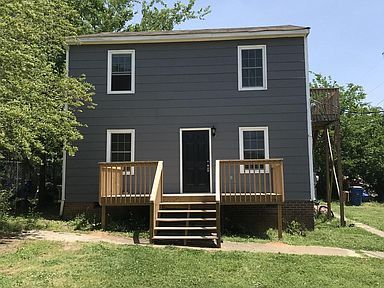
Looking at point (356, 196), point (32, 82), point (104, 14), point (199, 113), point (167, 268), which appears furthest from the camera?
point (104, 14)

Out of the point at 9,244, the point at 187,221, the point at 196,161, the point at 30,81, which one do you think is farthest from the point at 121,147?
the point at 9,244

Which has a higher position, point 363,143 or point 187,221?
point 363,143

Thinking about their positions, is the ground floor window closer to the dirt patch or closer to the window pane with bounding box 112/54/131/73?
the window pane with bounding box 112/54/131/73

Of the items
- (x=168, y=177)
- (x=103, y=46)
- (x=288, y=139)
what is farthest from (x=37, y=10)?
(x=288, y=139)

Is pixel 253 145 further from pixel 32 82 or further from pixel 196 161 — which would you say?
pixel 32 82

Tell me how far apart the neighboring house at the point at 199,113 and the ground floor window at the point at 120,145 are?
0.10ft

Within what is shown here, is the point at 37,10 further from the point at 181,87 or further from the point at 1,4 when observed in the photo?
the point at 181,87

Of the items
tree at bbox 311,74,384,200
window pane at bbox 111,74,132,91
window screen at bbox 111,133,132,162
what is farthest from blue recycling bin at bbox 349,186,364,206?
window pane at bbox 111,74,132,91

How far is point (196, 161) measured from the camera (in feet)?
40.7

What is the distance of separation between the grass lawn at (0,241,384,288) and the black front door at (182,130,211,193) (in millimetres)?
4032

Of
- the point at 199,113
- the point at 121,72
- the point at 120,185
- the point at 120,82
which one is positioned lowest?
the point at 120,185

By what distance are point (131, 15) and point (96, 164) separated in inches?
586

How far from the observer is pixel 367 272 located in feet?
23.5

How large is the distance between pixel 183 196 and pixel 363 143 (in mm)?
17419
